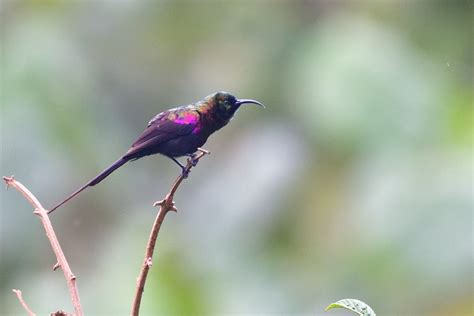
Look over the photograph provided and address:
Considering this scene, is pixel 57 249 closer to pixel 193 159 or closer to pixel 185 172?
pixel 185 172

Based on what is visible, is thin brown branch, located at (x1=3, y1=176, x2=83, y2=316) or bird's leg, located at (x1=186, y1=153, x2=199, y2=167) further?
bird's leg, located at (x1=186, y1=153, x2=199, y2=167)

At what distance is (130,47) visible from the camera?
7207 mm

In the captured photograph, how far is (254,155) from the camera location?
6.21 meters

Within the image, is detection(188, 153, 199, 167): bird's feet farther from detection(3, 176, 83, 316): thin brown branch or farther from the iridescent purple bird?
detection(3, 176, 83, 316): thin brown branch

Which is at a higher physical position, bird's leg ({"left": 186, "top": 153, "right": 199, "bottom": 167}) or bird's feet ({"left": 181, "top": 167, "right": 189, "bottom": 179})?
→ bird's leg ({"left": 186, "top": 153, "right": 199, "bottom": 167})

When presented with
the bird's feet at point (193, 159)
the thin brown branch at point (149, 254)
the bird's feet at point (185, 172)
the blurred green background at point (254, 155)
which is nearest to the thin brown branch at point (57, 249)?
the thin brown branch at point (149, 254)

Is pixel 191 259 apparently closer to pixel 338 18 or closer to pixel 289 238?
pixel 289 238

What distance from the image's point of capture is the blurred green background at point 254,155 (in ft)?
15.6

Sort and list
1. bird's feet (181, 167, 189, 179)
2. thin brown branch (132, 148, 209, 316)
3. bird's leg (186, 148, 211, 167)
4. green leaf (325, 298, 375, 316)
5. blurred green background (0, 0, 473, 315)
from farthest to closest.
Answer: blurred green background (0, 0, 473, 315)
bird's leg (186, 148, 211, 167)
bird's feet (181, 167, 189, 179)
green leaf (325, 298, 375, 316)
thin brown branch (132, 148, 209, 316)

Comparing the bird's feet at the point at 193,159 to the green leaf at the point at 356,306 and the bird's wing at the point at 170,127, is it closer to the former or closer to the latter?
the bird's wing at the point at 170,127

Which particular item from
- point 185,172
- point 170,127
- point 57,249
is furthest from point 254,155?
point 57,249

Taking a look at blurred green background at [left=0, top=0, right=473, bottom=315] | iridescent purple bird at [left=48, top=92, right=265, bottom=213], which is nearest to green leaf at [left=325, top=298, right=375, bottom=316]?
iridescent purple bird at [left=48, top=92, right=265, bottom=213]

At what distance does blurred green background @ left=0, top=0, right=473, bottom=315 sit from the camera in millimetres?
4750

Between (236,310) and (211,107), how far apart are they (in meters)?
2.59
